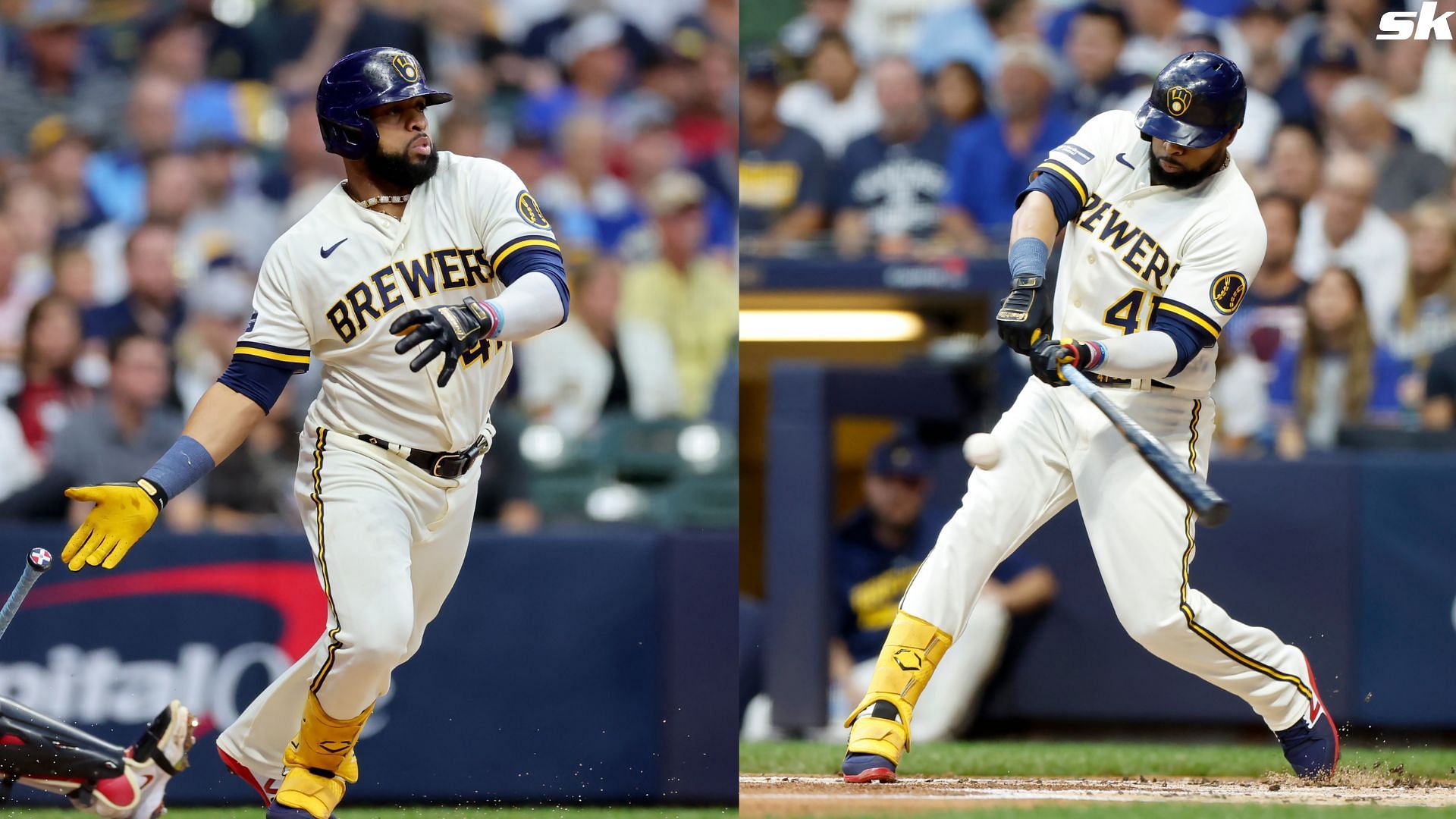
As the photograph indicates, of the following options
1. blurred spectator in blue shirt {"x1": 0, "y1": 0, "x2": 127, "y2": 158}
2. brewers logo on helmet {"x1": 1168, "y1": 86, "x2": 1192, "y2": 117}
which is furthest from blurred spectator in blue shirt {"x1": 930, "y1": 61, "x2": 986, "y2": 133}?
blurred spectator in blue shirt {"x1": 0, "y1": 0, "x2": 127, "y2": 158}

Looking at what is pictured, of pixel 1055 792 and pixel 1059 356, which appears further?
pixel 1055 792

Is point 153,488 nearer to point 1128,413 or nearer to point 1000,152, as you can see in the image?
point 1128,413

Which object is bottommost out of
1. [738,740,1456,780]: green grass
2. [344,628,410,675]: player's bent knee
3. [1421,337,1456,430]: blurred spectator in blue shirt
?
[738,740,1456,780]: green grass

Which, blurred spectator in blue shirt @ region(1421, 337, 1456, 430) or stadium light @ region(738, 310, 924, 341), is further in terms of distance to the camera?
stadium light @ region(738, 310, 924, 341)

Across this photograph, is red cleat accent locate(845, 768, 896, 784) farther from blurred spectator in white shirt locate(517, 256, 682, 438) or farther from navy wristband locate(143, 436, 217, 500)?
blurred spectator in white shirt locate(517, 256, 682, 438)

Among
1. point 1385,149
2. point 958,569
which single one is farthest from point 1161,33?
point 958,569

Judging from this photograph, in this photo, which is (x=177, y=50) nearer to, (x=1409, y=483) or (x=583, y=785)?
(x=583, y=785)
